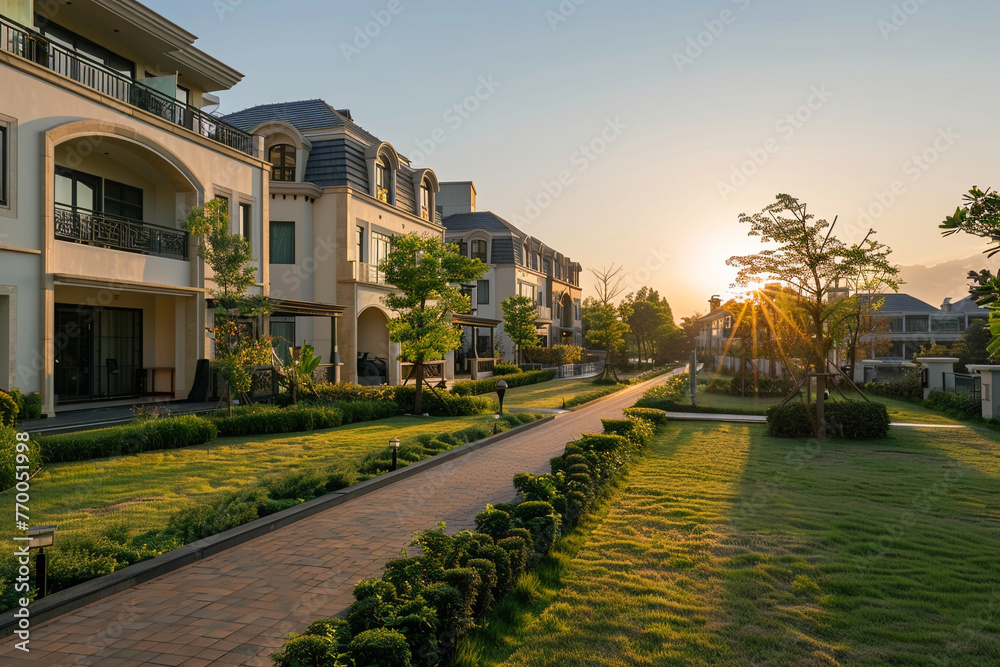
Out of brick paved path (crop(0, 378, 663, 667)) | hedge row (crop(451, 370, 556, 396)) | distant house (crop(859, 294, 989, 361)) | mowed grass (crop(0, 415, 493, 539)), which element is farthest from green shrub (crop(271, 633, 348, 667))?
distant house (crop(859, 294, 989, 361))

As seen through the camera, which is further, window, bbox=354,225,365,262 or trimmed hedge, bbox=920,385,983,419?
window, bbox=354,225,365,262

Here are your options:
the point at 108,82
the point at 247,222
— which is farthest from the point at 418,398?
the point at 108,82

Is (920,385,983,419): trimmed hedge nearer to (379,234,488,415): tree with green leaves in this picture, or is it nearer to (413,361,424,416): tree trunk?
(379,234,488,415): tree with green leaves

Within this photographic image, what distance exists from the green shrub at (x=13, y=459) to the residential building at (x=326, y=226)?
14.9 metres

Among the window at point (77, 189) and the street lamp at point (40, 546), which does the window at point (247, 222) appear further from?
the street lamp at point (40, 546)

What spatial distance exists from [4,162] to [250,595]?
43.6 feet

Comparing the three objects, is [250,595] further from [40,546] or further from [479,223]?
[479,223]

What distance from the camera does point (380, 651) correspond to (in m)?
3.59

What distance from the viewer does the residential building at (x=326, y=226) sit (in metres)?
26.2

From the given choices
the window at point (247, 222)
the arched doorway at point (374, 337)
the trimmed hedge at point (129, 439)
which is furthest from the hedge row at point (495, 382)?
the trimmed hedge at point (129, 439)

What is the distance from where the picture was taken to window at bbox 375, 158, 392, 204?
2939 cm

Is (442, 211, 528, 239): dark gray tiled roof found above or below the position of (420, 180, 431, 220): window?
above

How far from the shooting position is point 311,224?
87.6ft

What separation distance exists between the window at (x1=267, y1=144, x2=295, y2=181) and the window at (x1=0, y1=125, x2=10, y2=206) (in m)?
14.0
